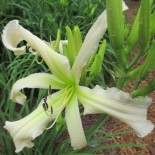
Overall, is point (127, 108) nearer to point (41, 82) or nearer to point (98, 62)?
point (98, 62)

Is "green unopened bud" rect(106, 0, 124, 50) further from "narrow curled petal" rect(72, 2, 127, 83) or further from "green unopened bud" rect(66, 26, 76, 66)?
"green unopened bud" rect(66, 26, 76, 66)

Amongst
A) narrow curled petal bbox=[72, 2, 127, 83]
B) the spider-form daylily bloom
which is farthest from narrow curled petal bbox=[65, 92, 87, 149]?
narrow curled petal bbox=[72, 2, 127, 83]

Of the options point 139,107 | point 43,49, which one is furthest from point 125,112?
point 43,49

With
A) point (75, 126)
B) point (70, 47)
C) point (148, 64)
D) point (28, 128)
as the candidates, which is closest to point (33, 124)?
point (28, 128)

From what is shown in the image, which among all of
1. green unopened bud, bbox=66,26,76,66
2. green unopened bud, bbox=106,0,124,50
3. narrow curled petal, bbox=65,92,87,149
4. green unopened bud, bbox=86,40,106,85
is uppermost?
green unopened bud, bbox=106,0,124,50

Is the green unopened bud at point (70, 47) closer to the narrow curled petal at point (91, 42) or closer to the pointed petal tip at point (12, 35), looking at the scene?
the narrow curled petal at point (91, 42)

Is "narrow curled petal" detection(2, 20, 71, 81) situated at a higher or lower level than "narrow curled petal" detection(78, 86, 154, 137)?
higher
